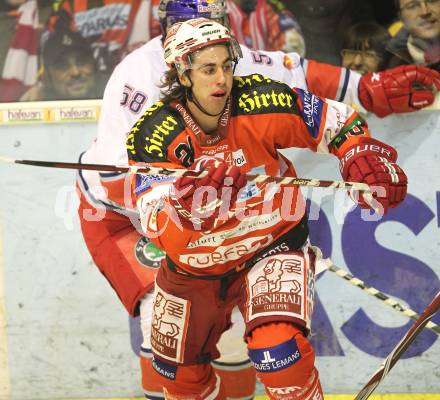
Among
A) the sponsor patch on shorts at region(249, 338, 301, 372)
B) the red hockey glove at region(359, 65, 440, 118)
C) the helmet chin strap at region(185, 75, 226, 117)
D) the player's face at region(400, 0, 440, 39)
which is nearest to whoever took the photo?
the sponsor patch on shorts at region(249, 338, 301, 372)

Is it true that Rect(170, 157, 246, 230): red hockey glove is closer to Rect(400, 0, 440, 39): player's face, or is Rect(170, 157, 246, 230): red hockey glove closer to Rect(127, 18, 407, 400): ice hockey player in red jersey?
Rect(127, 18, 407, 400): ice hockey player in red jersey

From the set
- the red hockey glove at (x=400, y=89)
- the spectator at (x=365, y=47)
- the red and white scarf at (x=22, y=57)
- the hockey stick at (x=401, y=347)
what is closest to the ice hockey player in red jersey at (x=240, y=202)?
the hockey stick at (x=401, y=347)

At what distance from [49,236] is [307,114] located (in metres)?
1.42

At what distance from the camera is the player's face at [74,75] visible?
3834mm

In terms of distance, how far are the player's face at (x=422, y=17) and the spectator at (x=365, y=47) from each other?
102 mm

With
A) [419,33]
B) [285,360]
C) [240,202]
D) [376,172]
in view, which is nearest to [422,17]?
[419,33]

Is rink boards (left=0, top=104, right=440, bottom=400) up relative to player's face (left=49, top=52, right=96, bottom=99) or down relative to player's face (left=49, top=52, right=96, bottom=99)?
down

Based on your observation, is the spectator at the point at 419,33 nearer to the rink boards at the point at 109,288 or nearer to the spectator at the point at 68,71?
the rink boards at the point at 109,288

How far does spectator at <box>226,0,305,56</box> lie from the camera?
149 inches

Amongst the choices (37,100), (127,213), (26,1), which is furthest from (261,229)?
(26,1)

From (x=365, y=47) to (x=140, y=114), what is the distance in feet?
3.18

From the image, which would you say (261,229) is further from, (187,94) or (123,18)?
(123,18)

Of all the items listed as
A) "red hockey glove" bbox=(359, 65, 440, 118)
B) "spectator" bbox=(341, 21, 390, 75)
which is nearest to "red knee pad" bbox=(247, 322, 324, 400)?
"red hockey glove" bbox=(359, 65, 440, 118)

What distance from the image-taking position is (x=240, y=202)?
9.84ft
